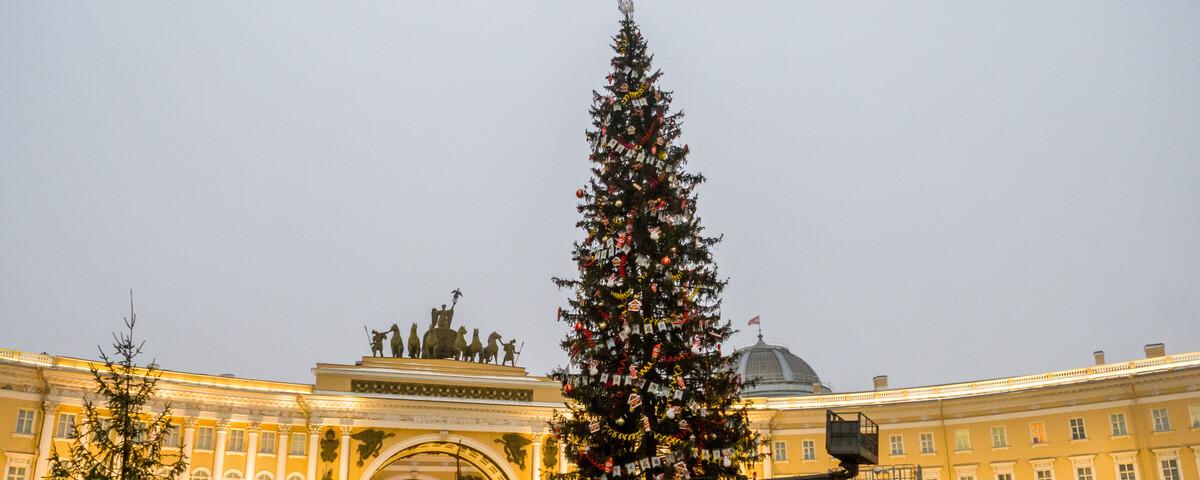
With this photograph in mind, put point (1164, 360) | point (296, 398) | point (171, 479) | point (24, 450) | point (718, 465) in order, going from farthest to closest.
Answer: point (296, 398) < point (1164, 360) < point (24, 450) < point (718, 465) < point (171, 479)

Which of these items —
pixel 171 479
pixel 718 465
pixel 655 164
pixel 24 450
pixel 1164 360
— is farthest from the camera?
pixel 1164 360

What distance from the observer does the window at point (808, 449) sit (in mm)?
53406

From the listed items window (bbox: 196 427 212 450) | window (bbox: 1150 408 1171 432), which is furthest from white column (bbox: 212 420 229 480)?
window (bbox: 1150 408 1171 432)

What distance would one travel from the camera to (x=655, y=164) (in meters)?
25.0

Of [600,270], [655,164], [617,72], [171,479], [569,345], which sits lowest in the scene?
[171,479]

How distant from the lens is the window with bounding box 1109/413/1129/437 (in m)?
45.8

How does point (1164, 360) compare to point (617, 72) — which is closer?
point (617, 72)

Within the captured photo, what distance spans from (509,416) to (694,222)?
94.2ft

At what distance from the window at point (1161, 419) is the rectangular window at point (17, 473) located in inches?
1895

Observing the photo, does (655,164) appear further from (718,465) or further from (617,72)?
Answer: (718,465)

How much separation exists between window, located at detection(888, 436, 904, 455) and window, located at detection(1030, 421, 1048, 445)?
6219 mm

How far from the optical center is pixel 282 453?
4759 centimetres

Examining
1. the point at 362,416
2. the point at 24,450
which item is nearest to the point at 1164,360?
the point at 362,416

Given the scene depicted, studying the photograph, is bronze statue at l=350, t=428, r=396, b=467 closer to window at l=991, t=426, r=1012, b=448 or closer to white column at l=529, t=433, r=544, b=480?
Answer: white column at l=529, t=433, r=544, b=480
